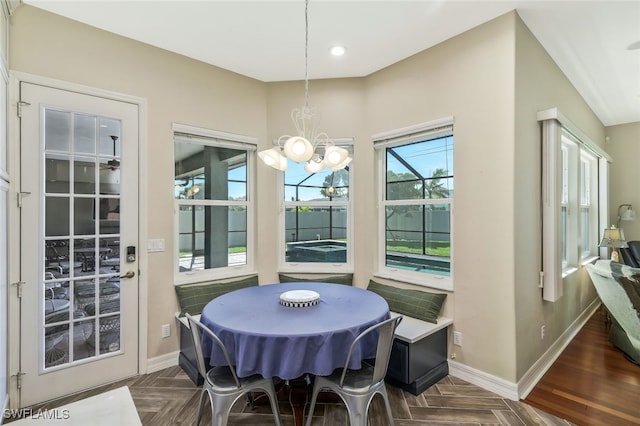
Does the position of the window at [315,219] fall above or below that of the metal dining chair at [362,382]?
above

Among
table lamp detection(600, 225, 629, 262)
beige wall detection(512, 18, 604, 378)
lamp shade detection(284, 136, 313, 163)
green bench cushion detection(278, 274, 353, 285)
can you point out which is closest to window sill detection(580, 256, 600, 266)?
table lamp detection(600, 225, 629, 262)

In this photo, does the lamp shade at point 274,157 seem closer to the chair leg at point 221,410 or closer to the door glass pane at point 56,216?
the chair leg at point 221,410

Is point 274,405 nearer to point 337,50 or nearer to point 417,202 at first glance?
point 417,202

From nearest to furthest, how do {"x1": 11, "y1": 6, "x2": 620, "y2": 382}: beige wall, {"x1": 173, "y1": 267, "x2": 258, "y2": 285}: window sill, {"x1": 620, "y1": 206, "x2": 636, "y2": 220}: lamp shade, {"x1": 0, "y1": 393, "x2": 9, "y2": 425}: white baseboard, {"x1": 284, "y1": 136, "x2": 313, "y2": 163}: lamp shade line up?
{"x1": 284, "y1": 136, "x2": 313, "y2": 163}: lamp shade
{"x1": 0, "y1": 393, "x2": 9, "y2": 425}: white baseboard
{"x1": 11, "y1": 6, "x2": 620, "y2": 382}: beige wall
{"x1": 173, "y1": 267, "x2": 258, "y2": 285}: window sill
{"x1": 620, "y1": 206, "x2": 636, "y2": 220}: lamp shade

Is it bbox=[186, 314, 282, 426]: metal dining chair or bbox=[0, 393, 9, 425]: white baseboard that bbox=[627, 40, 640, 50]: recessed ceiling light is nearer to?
bbox=[186, 314, 282, 426]: metal dining chair

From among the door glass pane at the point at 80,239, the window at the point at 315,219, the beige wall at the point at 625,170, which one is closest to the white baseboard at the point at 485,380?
the window at the point at 315,219

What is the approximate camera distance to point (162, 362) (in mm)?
2775

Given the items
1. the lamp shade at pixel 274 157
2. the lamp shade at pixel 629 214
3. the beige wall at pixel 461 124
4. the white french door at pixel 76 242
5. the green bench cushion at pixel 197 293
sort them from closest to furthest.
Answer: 1. the lamp shade at pixel 274 157
2. the white french door at pixel 76 242
3. the beige wall at pixel 461 124
4. the green bench cushion at pixel 197 293
5. the lamp shade at pixel 629 214

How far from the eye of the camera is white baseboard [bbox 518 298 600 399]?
7.88ft

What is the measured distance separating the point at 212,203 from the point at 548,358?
353 cm

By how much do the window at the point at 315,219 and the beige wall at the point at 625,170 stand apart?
4.82m

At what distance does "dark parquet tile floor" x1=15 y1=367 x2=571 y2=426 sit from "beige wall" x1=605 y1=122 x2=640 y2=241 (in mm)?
4661

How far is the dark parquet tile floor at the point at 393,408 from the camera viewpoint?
206 centimetres

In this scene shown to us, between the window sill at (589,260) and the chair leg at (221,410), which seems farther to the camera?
the window sill at (589,260)
